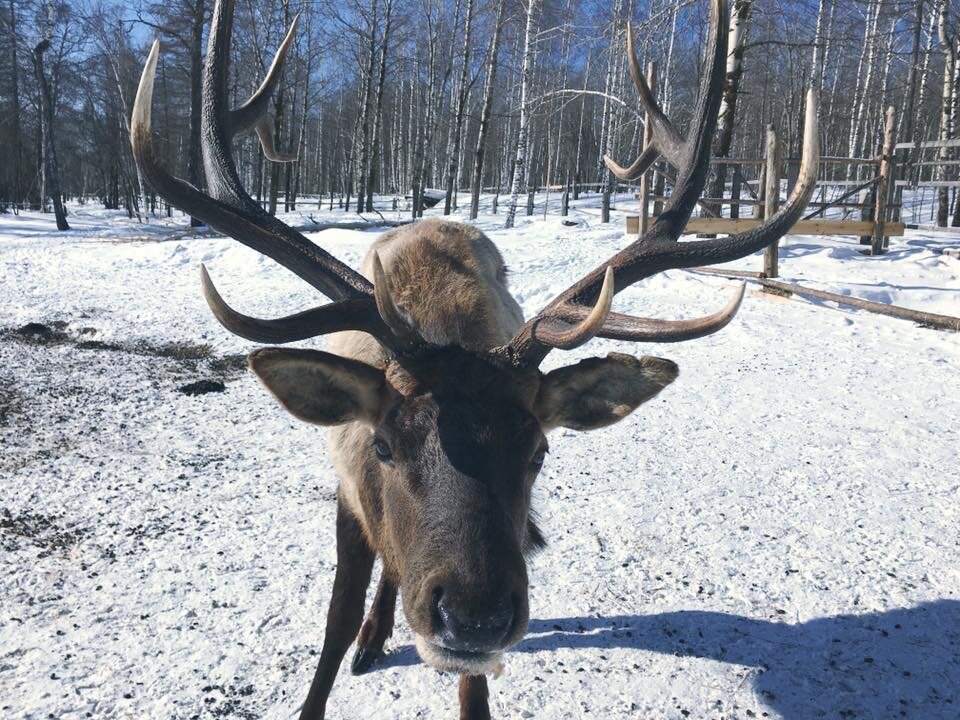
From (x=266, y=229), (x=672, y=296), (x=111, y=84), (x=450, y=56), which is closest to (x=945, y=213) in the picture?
(x=672, y=296)

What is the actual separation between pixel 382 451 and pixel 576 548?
6.09 feet

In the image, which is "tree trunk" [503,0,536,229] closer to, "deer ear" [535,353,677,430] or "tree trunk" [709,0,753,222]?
"tree trunk" [709,0,753,222]

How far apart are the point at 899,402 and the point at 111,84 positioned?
1555 inches

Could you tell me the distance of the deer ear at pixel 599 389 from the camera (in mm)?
2408

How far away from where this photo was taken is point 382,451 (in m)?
2.34

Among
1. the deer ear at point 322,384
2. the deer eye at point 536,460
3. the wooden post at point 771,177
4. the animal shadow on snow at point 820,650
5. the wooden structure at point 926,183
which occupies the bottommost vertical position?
the animal shadow on snow at point 820,650

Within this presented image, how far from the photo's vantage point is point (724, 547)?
3.80m

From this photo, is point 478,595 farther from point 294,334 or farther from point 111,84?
point 111,84

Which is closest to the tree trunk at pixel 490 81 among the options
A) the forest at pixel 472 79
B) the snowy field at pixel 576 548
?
the forest at pixel 472 79

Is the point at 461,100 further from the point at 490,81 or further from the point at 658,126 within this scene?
the point at 658,126

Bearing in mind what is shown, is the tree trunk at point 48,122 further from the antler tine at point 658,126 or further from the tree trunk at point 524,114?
the antler tine at point 658,126

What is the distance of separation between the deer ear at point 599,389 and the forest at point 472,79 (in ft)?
36.9

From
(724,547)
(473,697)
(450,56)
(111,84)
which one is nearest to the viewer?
(473,697)

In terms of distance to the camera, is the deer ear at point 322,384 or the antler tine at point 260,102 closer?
the deer ear at point 322,384
